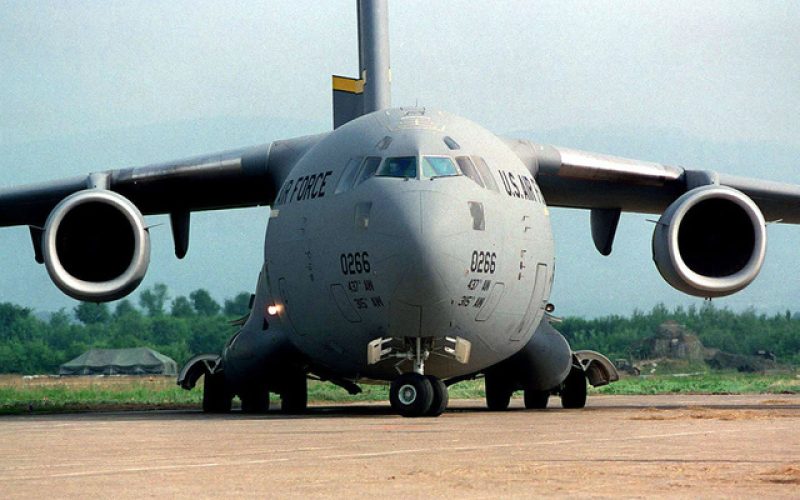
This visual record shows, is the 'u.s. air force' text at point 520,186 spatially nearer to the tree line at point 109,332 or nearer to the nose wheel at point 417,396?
the nose wheel at point 417,396

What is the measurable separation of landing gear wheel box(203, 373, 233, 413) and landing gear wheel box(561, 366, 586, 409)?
4212 mm

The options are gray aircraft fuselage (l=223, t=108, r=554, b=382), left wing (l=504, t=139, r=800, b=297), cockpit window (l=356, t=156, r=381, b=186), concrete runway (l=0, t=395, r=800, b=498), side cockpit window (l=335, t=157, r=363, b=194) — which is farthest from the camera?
left wing (l=504, t=139, r=800, b=297)

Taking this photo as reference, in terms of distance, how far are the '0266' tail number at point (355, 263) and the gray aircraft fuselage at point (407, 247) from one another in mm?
14

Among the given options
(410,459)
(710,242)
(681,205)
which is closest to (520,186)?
(681,205)

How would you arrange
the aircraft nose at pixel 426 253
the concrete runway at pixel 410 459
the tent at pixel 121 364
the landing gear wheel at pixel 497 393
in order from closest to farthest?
the concrete runway at pixel 410 459 < the aircraft nose at pixel 426 253 < the landing gear wheel at pixel 497 393 < the tent at pixel 121 364

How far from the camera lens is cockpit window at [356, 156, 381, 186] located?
14078 millimetres

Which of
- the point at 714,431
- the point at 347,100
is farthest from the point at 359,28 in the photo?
the point at 714,431

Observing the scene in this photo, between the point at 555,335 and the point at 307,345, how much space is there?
3289 mm

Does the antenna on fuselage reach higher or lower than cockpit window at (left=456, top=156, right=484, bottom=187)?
higher

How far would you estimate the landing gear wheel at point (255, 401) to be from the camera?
17125 millimetres

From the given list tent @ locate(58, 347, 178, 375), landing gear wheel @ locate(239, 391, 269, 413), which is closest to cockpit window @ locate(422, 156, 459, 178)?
landing gear wheel @ locate(239, 391, 269, 413)

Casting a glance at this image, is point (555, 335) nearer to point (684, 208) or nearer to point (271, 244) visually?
point (684, 208)

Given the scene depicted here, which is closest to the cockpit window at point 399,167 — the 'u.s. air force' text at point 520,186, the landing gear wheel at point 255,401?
the 'u.s. air force' text at point 520,186

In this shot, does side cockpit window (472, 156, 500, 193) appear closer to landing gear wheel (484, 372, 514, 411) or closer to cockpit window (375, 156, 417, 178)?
cockpit window (375, 156, 417, 178)
